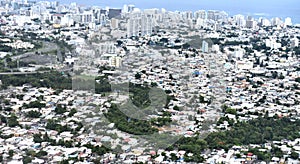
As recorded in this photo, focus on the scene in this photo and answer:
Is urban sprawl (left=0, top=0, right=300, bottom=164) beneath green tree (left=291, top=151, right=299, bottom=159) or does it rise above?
above

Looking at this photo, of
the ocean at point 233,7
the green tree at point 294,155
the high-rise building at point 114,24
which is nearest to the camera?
the green tree at point 294,155

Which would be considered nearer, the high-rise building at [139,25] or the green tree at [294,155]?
the green tree at [294,155]

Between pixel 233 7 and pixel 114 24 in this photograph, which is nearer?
pixel 114 24

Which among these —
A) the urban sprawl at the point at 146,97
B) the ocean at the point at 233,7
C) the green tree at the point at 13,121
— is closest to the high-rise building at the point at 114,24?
the urban sprawl at the point at 146,97

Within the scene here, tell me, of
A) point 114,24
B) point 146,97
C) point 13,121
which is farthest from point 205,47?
point 13,121

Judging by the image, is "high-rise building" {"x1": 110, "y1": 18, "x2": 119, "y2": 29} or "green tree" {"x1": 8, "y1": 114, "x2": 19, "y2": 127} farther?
"high-rise building" {"x1": 110, "y1": 18, "x2": 119, "y2": 29}

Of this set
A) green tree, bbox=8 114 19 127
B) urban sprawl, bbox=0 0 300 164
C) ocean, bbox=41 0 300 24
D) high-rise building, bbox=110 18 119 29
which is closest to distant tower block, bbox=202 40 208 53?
urban sprawl, bbox=0 0 300 164

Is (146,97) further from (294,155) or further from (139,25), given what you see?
(139,25)

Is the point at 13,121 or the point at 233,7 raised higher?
the point at 233,7

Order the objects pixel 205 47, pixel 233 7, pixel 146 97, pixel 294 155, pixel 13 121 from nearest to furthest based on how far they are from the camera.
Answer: pixel 294 155 → pixel 13 121 → pixel 146 97 → pixel 205 47 → pixel 233 7

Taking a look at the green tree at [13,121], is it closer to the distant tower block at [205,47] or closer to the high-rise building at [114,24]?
the distant tower block at [205,47]

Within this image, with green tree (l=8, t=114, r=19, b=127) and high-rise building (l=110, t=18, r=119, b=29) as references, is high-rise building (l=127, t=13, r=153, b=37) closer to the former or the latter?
high-rise building (l=110, t=18, r=119, b=29)
